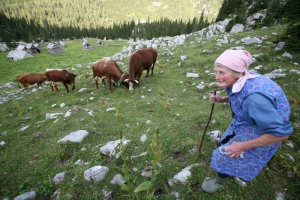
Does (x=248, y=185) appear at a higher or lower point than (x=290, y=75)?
lower

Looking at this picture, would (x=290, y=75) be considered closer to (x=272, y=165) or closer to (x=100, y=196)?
(x=272, y=165)

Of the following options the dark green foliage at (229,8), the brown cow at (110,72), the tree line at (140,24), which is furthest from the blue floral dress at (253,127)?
the dark green foliage at (229,8)

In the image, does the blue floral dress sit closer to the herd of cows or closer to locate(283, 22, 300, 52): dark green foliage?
the herd of cows

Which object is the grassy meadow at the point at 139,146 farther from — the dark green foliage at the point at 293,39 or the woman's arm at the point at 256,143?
the woman's arm at the point at 256,143

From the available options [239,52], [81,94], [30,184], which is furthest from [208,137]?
[81,94]

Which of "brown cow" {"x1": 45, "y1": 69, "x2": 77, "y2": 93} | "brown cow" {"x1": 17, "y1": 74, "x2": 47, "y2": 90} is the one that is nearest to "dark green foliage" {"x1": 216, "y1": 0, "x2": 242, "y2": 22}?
"brown cow" {"x1": 45, "y1": 69, "x2": 77, "y2": 93}

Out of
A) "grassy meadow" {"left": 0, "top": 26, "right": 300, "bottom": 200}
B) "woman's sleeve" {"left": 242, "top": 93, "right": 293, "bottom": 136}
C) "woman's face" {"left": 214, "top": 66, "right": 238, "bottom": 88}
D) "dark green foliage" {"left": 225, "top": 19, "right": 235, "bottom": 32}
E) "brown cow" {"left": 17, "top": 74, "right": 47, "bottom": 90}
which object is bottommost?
"brown cow" {"left": 17, "top": 74, "right": 47, "bottom": 90}

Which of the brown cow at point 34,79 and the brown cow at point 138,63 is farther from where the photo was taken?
the brown cow at point 34,79

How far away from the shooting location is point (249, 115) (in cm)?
191

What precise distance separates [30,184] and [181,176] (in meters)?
3.67

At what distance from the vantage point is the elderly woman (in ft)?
5.88

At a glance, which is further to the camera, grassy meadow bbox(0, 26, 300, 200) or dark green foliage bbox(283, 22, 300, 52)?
dark green foliage bbox(283, 22, 300, 52)

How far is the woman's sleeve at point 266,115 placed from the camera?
5.72ft

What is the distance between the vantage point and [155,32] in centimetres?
7700
